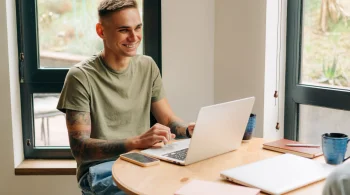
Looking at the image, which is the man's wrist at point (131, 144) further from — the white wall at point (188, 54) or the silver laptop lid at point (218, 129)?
the white wall at point (188, 54)

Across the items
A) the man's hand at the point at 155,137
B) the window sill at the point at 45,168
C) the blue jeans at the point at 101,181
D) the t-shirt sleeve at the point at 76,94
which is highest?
the t-shirt sleeve at the point at 76,94

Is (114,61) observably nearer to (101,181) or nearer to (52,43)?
(101,181)

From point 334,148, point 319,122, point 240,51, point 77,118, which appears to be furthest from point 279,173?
point 240,51

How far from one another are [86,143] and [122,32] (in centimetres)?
→ 52

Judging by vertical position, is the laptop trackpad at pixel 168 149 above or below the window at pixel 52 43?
below

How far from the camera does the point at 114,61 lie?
2.00 meters

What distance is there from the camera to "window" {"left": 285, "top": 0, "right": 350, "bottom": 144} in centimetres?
216

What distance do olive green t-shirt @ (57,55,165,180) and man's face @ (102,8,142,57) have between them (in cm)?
9

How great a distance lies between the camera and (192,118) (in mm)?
2615

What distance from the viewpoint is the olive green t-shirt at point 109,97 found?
187 centimetres

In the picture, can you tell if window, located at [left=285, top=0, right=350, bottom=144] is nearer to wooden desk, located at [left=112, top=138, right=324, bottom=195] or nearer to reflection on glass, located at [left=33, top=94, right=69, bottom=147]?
wooden desk, located at [left=112, top=138, right=324, bottom=195]

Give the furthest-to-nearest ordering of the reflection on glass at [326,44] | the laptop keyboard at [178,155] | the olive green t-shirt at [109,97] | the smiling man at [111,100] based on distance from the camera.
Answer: the reflection on glass at [326,44]
the olive green t-shirt at [109,97]
the smiling man at [111,100]
the laptop keyboard at [178,155]

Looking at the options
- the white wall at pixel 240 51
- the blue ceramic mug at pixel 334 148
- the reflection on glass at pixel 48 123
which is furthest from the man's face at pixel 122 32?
the blue ceramic mug at pixel 334 148

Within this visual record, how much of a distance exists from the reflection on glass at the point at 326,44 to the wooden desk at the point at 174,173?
29.9 inches
